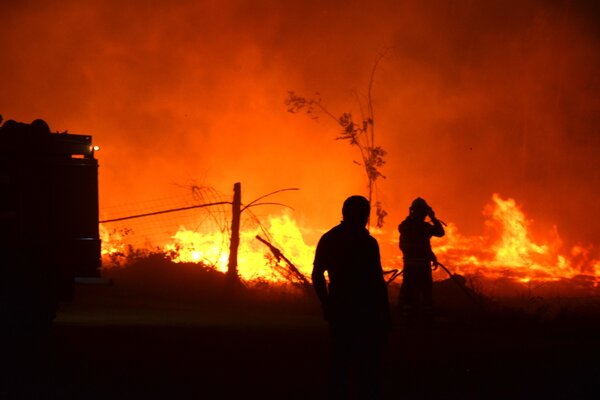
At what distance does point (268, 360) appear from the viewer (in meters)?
11.8

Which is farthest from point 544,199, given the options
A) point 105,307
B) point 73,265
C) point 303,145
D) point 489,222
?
point 73,265

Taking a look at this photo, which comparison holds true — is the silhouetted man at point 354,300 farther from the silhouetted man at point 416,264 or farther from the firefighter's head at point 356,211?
the silhouetted man at point 416,264

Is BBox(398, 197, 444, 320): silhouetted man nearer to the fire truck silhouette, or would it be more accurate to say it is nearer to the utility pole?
the fire truck silhouette

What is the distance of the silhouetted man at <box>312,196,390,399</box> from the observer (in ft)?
25.1

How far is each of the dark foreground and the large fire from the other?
15.8ft

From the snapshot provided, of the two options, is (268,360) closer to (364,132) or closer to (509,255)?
(364,132)

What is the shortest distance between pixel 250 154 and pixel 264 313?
37.3 ft

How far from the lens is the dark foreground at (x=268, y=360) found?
31.3ft

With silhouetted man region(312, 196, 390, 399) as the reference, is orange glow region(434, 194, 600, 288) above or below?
above

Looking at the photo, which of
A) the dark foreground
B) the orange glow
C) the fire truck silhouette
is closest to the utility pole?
the dark foreground

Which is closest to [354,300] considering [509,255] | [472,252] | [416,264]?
[416,264]

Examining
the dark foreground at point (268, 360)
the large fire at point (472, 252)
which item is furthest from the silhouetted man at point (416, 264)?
the large fire at point (472, 252)

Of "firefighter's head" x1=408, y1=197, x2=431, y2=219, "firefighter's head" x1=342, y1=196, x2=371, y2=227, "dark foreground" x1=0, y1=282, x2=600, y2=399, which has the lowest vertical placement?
"dark foreground" x1=0, y1=282, x2=600, y2=399

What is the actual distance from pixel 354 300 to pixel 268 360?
4.27 meters
